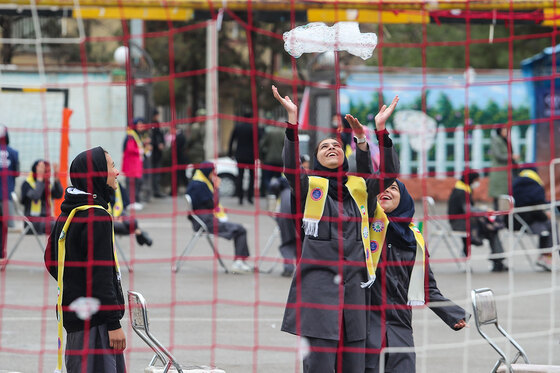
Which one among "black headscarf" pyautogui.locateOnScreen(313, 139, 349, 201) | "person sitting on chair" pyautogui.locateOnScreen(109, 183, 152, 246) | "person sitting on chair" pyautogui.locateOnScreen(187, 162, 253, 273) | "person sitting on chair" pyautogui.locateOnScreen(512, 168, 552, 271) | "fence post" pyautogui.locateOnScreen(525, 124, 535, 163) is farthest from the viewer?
"fence post" pyautogui.locateOnScreen(525, 124, 535, 163)

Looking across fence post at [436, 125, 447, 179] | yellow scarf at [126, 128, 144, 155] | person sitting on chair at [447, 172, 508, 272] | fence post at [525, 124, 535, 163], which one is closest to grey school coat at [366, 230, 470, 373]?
person sitting on chair at [447, 172, 508, 272]

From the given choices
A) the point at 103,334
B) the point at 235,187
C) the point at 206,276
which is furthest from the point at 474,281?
the point at 235,187

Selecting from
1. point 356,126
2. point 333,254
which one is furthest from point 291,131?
point 333,254

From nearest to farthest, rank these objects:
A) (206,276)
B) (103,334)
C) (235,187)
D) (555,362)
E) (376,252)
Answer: (103,334) < (376,252) < (555,362) < (206,276) < (235,187)

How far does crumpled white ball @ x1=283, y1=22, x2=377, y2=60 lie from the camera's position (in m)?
6.29

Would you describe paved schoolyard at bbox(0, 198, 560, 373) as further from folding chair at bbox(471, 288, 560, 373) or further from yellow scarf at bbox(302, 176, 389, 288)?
yellow scarf at bbox(302, 176, 389, 288)

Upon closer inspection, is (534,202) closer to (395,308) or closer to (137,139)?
(137,139)

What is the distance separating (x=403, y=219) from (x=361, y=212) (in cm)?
40

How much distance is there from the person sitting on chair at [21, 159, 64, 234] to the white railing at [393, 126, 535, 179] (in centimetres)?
1000

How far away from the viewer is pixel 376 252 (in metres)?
6.09

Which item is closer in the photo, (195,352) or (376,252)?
(376,252)

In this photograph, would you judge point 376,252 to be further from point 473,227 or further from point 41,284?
point 473,227

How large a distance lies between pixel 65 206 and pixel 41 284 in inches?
243

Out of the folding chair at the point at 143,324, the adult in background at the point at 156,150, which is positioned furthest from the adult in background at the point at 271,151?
the folding chair at the point at 143,324
